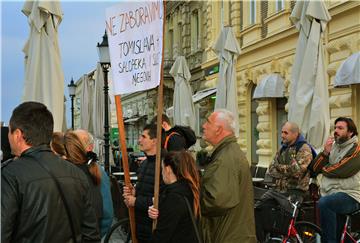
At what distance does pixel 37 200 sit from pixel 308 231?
4.44m

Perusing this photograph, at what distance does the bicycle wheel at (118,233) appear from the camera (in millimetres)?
7511

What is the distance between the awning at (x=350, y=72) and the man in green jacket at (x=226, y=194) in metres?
7.56

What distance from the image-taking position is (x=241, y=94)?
20.1 m

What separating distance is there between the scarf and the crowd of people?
0.04 ft

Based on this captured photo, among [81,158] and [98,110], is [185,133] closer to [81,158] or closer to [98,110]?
[81,158]

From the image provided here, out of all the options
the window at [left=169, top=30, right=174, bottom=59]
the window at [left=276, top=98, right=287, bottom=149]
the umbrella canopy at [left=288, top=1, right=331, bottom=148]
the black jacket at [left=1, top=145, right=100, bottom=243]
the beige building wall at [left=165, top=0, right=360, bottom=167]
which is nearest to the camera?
the black jacket at [left=1, top=145, right=100, bottom=243]

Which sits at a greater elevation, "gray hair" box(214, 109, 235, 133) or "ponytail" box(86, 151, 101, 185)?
"gray hair" box(214, 109, 235, 133)

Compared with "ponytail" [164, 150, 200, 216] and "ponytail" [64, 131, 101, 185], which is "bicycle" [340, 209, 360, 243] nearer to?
"ponytail" [164, 150, 200, 216]

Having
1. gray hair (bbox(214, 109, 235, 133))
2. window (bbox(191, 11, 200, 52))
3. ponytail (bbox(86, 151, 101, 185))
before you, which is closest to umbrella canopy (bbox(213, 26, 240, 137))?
ponytail (bbox(86, 151, 101, 185))

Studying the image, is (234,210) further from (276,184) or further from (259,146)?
(259,146)

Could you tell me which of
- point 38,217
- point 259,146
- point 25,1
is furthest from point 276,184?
→ point 259,146

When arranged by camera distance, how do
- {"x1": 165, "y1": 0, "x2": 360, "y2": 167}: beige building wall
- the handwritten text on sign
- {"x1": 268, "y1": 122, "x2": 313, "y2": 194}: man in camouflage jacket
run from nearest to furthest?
the handwritten text on sign, {"x1": 268, "y1": 122, "x2": 313, "y2": 194}: man in camouflage jacket, {"x1": 165, "y1": 0, "x2": 360, "y2": 167}: beige building wall

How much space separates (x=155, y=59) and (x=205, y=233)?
4.47 feet

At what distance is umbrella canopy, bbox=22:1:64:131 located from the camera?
8203mm
